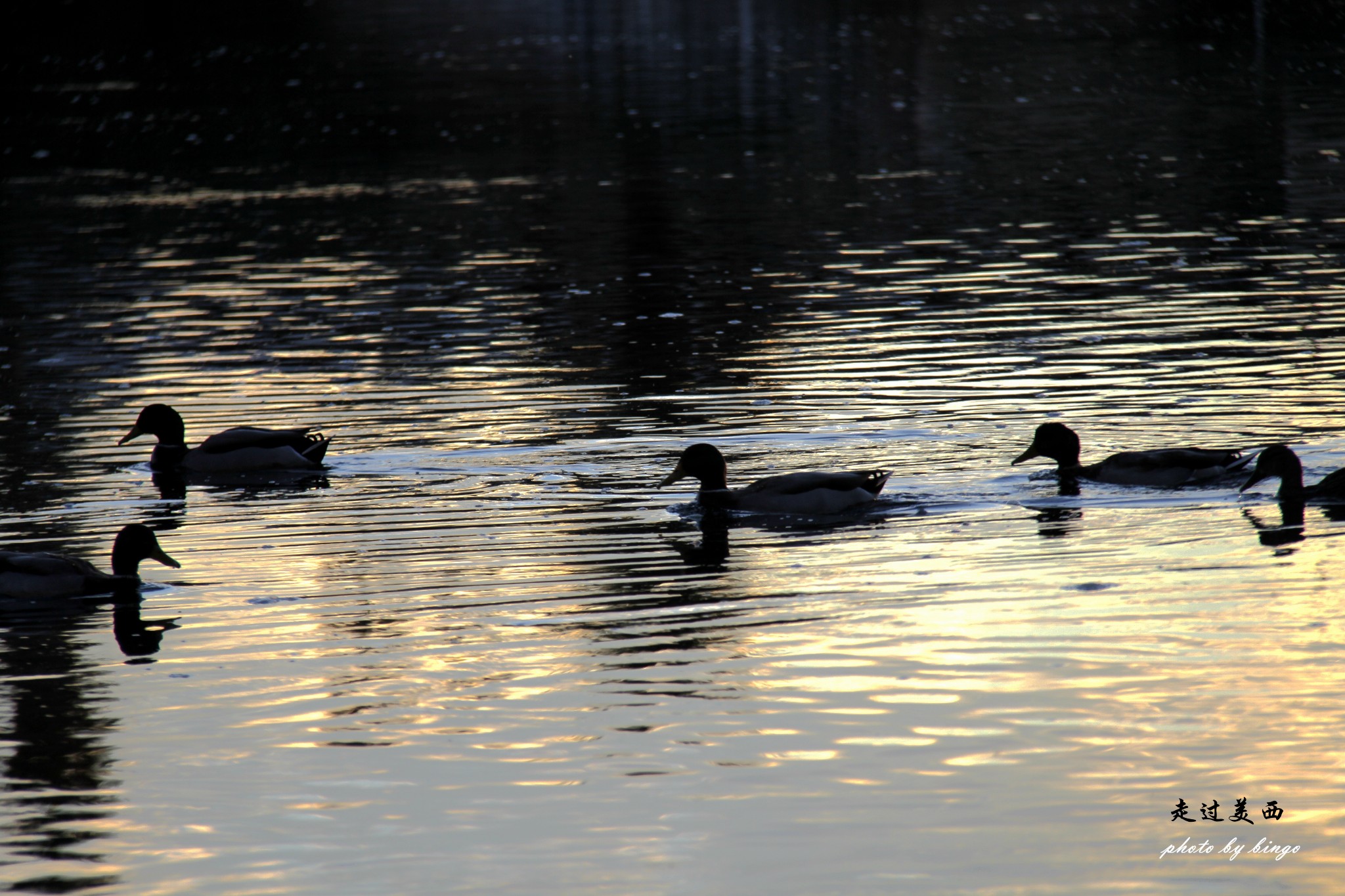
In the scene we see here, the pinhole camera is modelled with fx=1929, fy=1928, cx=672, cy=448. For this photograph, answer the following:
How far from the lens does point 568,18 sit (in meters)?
110

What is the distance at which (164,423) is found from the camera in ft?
60.4

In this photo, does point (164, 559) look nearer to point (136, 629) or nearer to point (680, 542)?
point (136, 629)

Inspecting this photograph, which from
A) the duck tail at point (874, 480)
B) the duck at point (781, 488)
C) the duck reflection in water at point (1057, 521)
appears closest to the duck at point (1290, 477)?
the duck reflection in water at point (1057, 521)

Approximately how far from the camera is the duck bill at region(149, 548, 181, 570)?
46.2 feet

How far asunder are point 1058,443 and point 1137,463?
2.73 ft

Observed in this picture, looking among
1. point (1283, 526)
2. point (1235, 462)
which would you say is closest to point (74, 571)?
point (1283, 526)

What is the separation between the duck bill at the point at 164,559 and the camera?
14.1 meters

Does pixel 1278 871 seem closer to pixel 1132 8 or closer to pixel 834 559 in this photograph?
pixel 834 559

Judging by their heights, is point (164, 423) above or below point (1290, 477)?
above

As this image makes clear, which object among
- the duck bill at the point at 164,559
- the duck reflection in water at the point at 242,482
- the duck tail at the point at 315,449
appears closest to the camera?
the duck bill at the point at 164,559

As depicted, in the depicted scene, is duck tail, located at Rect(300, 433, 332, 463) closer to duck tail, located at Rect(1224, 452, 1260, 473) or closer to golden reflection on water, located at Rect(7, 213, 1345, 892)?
golden reflection on water, located at Rect(7, 213, 1345, 892)

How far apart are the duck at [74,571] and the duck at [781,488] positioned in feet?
14.2

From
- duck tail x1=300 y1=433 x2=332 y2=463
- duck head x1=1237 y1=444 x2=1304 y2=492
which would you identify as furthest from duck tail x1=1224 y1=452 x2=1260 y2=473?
duck tail x1=300 y1=433 x2=332 y2=463

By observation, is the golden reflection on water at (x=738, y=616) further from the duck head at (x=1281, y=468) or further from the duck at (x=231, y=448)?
the duck head at (x=1281, y=468)
